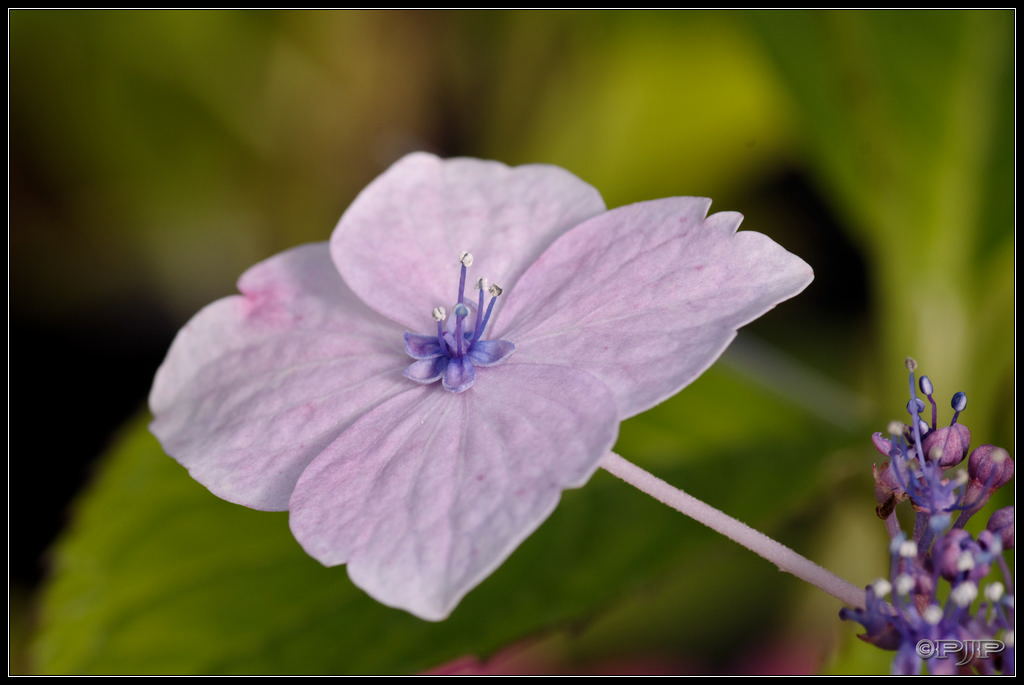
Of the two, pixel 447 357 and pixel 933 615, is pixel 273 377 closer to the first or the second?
pixel 447 357

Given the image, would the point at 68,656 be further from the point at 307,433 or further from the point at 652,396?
the point at 652,396

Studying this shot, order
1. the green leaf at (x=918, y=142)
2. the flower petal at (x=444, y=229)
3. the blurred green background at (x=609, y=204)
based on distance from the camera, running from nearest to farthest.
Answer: the flower petal at (x=444, y=229), the blurred green background at (x=609, y=204), the green leaf at (x=918, y=142)

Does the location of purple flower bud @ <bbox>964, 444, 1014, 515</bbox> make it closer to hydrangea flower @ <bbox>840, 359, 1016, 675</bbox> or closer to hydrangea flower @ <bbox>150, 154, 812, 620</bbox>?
hydrangea flower @ <bbox>840, 359, 1016, 675</bbox>

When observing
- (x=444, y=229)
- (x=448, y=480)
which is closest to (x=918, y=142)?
(x=444, y=229)

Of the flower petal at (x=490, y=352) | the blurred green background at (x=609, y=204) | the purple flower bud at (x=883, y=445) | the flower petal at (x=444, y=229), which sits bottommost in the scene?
the blurred green background at (x=609, y=204)

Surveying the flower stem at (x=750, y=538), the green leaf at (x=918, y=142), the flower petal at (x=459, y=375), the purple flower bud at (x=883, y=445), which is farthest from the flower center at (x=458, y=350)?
the green leaf at (x=918, y=142)

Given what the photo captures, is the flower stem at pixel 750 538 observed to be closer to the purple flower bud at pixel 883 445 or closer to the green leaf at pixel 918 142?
the purple flower bud at pixel 883 445

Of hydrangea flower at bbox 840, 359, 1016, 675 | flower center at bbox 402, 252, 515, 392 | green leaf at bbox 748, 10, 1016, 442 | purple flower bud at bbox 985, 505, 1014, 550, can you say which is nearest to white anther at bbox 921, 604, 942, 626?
hydrangea flower at bbox 840, 359, 1016, 675

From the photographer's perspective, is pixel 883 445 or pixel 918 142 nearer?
pixel 883 445
